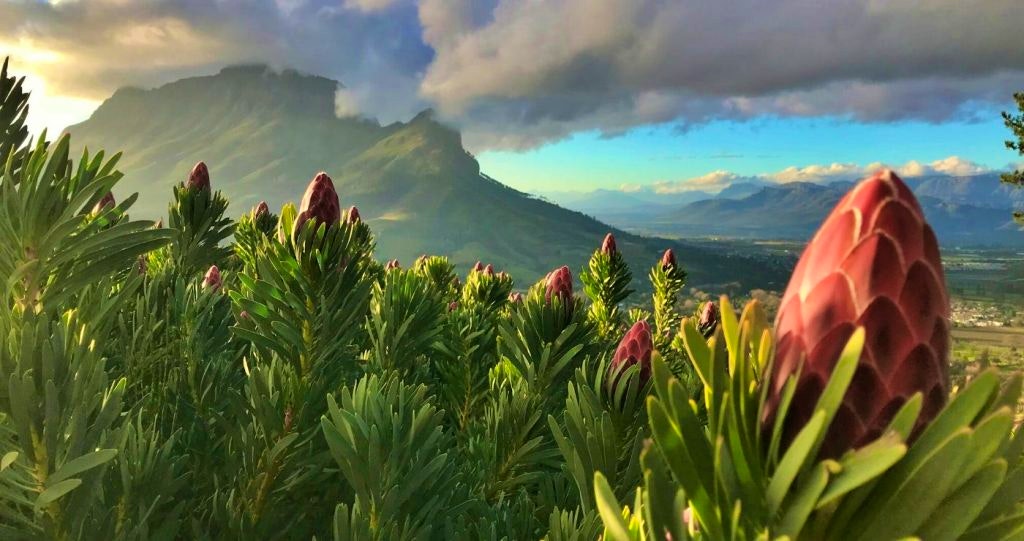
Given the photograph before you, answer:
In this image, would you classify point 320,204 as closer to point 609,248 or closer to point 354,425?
point 354,425

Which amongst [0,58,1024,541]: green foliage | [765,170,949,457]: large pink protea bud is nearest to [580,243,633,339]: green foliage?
[0,58,1024,541]: green foliage

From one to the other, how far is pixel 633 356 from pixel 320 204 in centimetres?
98

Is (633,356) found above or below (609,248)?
below

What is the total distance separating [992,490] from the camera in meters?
0.54

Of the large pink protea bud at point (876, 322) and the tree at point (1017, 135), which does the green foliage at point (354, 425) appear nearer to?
the large pink protea bud at point (876, 322)

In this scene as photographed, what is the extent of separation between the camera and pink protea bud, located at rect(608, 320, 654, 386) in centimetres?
167

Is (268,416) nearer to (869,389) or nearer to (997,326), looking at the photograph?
(869,389)

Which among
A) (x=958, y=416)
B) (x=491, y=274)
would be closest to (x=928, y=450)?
(x=958, y=416)

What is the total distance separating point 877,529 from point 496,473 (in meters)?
1.50

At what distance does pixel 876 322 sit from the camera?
24.4 inches

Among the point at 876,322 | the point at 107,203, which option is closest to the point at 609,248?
the point at 107,203

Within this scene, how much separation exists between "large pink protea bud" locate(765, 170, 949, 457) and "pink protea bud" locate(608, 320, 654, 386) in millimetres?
967

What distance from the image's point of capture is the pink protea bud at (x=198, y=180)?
3.08 meters

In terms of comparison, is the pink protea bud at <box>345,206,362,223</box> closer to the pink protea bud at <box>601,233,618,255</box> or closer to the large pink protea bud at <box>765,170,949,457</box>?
the large pink protea bud at <box>765,170,949,457</box>
